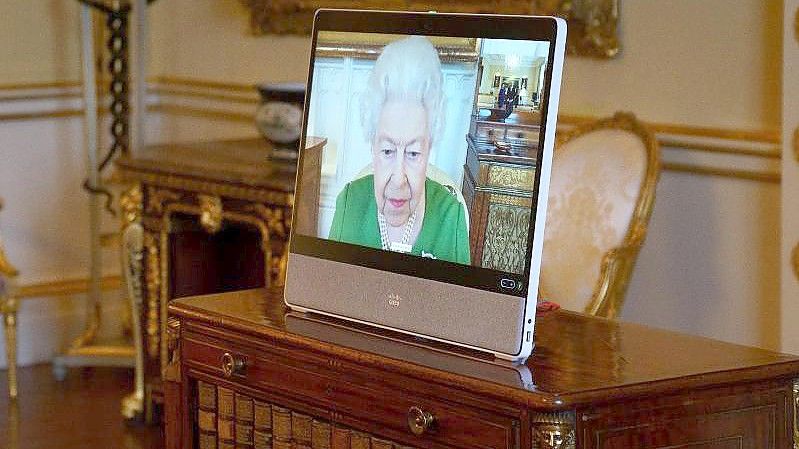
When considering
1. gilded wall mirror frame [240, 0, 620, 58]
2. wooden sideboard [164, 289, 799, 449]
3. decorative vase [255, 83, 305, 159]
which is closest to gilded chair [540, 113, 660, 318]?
gilded wall mirror frame [240, 0, 620, 58]

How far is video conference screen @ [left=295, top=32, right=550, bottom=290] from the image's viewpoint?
7.25 ft

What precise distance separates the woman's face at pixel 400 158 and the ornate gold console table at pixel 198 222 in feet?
4.67

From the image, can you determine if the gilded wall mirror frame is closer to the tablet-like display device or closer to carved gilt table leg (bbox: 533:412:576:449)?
the tablet-like display device

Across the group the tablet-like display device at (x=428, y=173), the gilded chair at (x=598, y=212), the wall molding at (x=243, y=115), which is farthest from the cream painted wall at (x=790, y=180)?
the tablet-like display device at (x=428, y=173)

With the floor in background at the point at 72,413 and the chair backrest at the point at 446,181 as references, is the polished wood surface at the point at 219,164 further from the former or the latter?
the chair backrest at the point at 446,181

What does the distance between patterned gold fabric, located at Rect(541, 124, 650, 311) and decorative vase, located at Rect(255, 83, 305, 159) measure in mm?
926

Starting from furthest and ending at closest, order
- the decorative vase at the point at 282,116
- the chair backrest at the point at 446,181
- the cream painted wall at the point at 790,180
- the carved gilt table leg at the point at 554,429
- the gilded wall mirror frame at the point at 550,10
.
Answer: the decorative vase at the point at 282,116
the gilded wall mirror frame at the point at 550,10
the cream painted wall at the point at 790,180
the chair backrest at the point at 446,181
the carved gilt table leg at the point at 554,429

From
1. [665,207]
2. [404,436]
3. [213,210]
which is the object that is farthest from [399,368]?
[213,210]

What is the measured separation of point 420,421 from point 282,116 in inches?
79.1

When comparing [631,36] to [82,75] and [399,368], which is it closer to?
[399,368]

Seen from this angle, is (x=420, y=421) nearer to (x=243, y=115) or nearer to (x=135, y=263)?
(x=135, y=263)

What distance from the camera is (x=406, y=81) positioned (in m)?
2.39

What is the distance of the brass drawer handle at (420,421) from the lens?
221 cm

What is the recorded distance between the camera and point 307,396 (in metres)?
2.45
